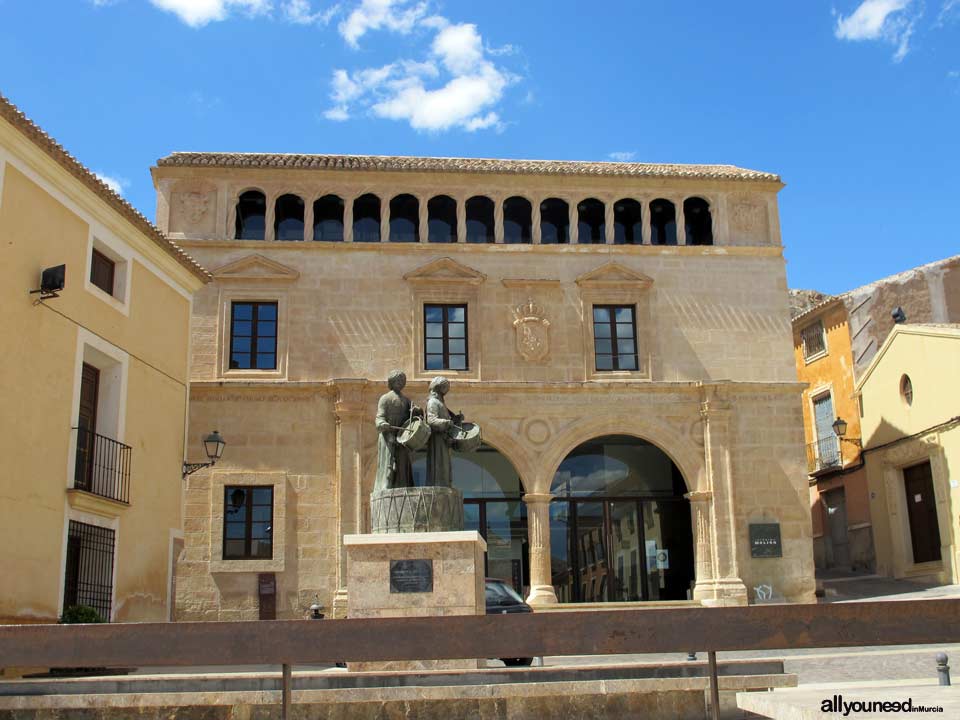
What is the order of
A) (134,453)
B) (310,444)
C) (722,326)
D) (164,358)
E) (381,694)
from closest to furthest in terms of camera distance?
(381,694) → (134,453) → (164,358) → (310,444) → (722,326)

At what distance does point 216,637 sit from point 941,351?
21.9 meters

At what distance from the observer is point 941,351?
24.0m

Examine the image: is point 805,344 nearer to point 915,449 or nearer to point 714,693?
point 915,449

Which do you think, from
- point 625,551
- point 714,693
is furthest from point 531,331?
point 714,693

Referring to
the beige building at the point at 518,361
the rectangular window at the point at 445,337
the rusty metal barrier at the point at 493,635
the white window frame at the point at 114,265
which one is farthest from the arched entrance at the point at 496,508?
the rusty metal barrier at the point at 493,635

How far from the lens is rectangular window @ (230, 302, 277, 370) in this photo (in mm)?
23188

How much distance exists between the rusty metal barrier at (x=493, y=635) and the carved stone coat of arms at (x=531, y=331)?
17.9 m

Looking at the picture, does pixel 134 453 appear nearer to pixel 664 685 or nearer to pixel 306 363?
pixel 306 363

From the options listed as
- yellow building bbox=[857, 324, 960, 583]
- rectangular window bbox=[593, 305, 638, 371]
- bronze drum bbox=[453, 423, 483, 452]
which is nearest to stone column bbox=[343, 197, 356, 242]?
rectangular window bbox=[593, 305, 638, 371]

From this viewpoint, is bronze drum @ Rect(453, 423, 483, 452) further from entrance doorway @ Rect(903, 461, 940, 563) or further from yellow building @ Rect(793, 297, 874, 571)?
yellow building @ Rect(793, 297, 874, 571)

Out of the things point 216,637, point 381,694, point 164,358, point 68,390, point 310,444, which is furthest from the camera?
point 310,444

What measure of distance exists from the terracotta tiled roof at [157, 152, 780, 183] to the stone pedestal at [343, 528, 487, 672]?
14.6 metres

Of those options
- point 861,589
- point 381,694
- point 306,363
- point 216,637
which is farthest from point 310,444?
point 216,637

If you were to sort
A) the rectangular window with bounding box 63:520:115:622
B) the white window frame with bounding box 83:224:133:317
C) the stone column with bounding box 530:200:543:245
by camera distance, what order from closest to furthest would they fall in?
the rectangular window with bounding box 63:520:115:622 → the white window frame with bounding box 83:224:133:317 → the stone column with bounding box 530:200:543:245
